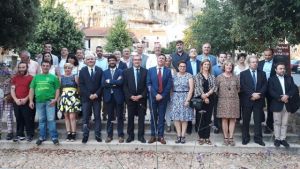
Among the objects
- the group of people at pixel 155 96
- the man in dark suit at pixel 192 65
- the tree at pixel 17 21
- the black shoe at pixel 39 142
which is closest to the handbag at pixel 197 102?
the group of people at pixel 155 96

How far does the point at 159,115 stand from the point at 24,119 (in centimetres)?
295

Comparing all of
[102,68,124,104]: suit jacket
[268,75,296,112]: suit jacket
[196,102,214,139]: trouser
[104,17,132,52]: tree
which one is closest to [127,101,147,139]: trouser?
[102,68,124,104]: suit jacket

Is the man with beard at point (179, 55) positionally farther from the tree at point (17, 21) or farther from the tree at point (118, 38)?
the tree at point (118, 38)

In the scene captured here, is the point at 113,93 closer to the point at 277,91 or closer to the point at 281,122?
the point at 277,91

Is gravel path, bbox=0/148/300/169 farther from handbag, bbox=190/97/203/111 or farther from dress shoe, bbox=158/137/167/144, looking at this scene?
handbag, bbox=190/97/203/111

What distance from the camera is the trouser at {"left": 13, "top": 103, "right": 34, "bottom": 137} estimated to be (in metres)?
9.69

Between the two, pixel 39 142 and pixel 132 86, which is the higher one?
pixel 132 86

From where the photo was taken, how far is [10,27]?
16.5 m

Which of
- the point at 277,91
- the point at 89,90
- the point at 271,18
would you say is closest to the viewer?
the point at 277,91

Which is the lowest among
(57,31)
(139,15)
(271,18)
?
(271,18)

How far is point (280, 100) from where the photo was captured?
30.5 ft

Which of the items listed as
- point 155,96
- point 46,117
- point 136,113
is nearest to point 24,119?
point 46,117

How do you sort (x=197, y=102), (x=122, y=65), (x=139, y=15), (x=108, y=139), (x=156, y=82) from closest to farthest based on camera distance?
(x=197, y=102) → (x=156, y=82) → (x=108, y=139) → (x=122, y=65) → (x=139, y=15)

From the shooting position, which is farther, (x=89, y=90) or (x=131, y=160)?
(x=89, y=90)
